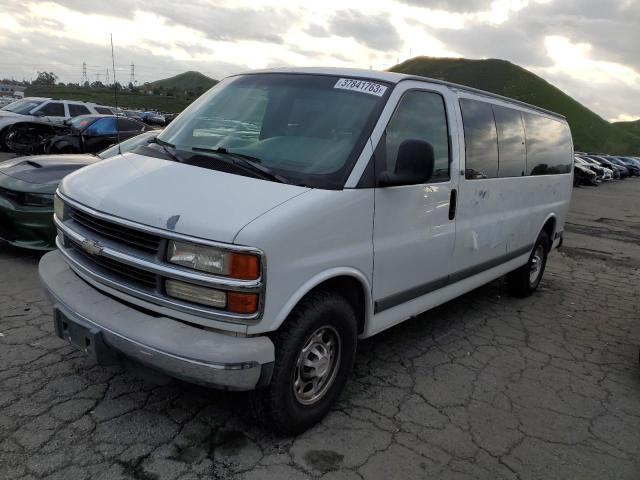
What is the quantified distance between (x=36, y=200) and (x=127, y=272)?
3255 millimetres

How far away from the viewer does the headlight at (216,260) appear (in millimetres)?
2469

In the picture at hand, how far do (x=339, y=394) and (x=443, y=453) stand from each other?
2.23 feet

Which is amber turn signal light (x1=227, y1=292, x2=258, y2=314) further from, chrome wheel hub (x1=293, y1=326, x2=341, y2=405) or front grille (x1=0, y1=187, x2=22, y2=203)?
front grille (x1=0, y1=187, x2=22, y2=203)

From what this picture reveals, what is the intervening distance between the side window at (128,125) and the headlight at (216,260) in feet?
35.4

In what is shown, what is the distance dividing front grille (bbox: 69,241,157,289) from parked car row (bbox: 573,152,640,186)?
23236mm

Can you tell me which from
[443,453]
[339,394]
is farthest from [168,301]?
[443,453]

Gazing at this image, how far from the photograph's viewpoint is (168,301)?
2625mm

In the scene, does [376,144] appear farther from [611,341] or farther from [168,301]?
[611,341]

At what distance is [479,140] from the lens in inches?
171

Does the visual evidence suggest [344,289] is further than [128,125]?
No

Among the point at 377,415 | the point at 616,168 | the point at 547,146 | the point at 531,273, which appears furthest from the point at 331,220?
the point at 616,168

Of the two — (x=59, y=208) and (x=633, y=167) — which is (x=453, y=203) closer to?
(x=59, y=208)

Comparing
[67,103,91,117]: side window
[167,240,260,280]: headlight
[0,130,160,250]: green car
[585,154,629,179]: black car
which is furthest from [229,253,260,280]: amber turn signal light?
[585,154,629,179]: black car

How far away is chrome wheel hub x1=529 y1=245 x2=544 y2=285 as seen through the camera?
6215 millimetres
